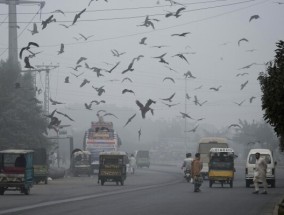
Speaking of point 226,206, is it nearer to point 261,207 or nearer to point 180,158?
point 261,207

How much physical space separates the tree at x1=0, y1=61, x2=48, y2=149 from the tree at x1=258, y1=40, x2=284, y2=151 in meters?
52.2

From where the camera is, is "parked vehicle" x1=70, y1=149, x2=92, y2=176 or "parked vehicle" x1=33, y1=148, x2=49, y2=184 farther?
"parked vehicle" x1=70, y1=149, x2=92, y2=176

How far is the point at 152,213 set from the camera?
2312cm

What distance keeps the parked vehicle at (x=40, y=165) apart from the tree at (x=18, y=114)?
62.5ft

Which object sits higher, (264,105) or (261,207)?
(264,105)

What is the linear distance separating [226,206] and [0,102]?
5052 cm

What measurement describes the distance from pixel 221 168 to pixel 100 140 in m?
28.2

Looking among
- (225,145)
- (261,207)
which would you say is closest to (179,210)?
(261,207)

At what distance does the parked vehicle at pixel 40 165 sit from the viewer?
51775mm

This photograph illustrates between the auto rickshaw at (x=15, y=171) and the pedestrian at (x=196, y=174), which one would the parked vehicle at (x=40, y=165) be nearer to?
the auto rickshaw at (x=15, y=171)

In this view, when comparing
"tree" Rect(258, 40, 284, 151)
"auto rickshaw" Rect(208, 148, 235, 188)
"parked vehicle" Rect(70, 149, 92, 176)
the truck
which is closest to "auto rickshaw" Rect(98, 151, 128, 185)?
"auto rickshaw" Rect(208, 148, 235, 188)

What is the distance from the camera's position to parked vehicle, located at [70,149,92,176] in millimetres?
70694

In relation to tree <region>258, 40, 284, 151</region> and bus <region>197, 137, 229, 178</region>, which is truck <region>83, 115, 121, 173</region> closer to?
bus <region>197, 137, 229, 178</region>

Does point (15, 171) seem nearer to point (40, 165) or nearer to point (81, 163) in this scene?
point (40, 165)
